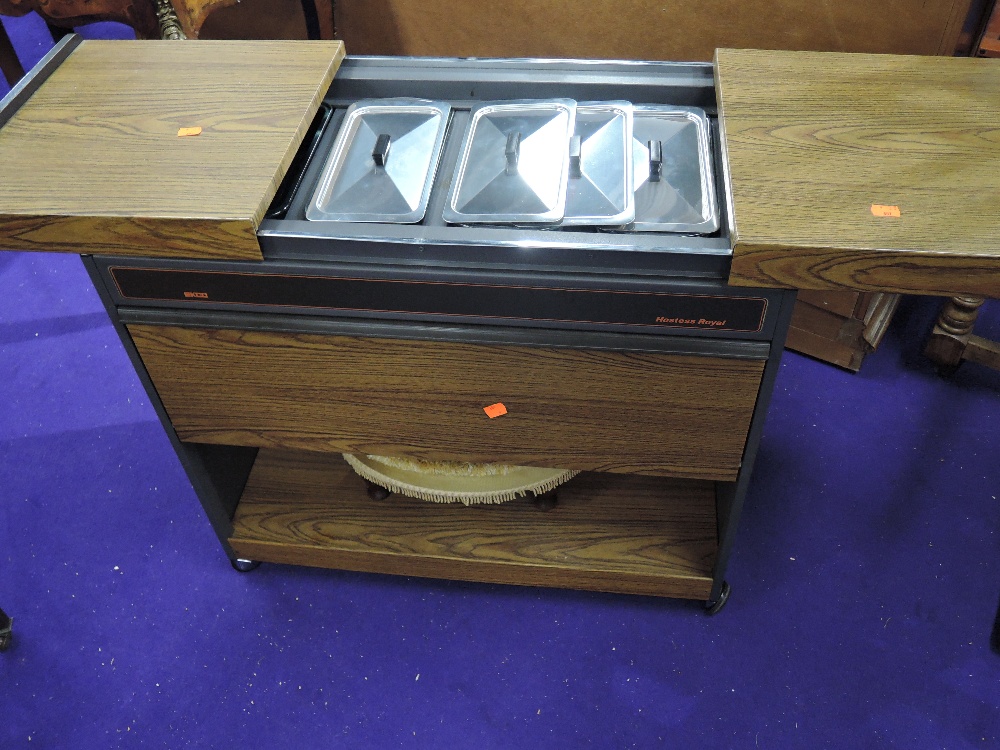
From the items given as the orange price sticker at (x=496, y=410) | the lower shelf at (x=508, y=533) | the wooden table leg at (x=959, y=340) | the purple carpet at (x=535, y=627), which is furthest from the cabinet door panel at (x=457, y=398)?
the wooden table leg at (x=959, y=340)

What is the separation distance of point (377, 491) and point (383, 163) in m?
0.74

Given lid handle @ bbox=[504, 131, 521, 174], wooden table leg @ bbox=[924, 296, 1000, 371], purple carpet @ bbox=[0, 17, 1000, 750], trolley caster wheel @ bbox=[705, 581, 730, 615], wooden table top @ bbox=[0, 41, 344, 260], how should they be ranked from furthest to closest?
1. wooden table leg @ bbox=[924, 296, 1000, 371]
2. trolley caster wheel @ bbox=[705, 581, 730, 615]
3. purple carpet @ bbox=[0, 17, 1000, 750]
4. lid handle @ bbox=[504, 131, 521, 174]
5. wooden table top @ bbox=[0, 41, 344, 260]

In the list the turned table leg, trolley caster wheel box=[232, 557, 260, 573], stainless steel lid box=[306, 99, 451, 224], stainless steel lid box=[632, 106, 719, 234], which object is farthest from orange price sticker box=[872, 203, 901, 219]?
the turned table leg

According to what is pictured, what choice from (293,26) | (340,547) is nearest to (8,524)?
(340,547)

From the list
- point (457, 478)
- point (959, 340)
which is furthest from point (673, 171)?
point (959, 340)

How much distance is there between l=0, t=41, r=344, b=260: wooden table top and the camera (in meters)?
1.14

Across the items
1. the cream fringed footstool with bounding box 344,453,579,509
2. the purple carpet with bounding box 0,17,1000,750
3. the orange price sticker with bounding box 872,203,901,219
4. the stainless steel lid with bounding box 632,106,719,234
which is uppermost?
the orange price sticker with bounding box 872,203,901,219

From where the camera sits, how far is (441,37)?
209 cm

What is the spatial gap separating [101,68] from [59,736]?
116 cm

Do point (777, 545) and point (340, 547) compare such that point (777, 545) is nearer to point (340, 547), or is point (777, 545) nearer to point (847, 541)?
point (847, 541)

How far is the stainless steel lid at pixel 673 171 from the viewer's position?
1.18 meters

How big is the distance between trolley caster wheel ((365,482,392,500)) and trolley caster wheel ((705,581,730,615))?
0.67 meters

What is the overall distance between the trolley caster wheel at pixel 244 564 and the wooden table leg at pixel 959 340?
A: 63.4 inches

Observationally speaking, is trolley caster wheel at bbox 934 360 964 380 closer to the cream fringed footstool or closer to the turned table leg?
the cream fringed footstool
